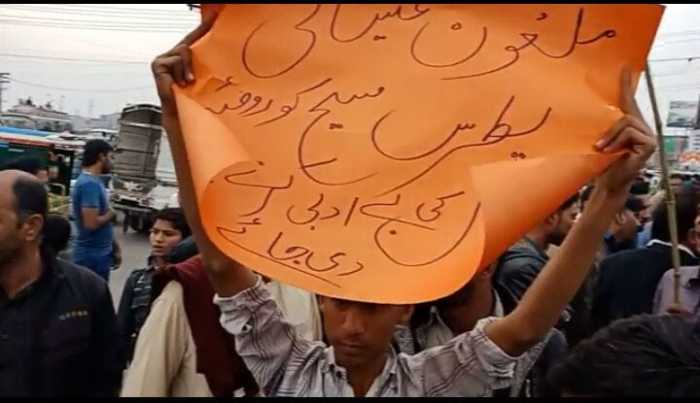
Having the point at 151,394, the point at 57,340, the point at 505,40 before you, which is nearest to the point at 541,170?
the point at 505,40

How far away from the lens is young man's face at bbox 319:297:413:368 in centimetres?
171

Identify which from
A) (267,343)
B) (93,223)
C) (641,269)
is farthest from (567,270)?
(93,223)

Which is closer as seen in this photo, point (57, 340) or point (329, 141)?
point (329, 141)

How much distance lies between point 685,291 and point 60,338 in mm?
2363

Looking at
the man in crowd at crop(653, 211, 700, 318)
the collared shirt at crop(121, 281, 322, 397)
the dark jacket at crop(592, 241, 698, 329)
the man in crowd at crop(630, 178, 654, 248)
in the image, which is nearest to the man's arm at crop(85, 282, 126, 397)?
the collared shirt at crop(121, 281, 322, 397)

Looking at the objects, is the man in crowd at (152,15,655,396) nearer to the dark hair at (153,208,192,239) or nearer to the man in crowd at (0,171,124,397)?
the man in crowd at (0,171,124,397)

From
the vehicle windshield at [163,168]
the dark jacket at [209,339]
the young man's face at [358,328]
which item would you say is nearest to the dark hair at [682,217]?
the dark jacket at [209,339]

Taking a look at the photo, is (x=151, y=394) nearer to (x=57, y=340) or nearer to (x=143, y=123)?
(x=57, y=340)

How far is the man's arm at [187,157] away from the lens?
169 centimetres

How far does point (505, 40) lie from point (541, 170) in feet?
0.88

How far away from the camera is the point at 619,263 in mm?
4195

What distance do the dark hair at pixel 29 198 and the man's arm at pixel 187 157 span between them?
114 cm

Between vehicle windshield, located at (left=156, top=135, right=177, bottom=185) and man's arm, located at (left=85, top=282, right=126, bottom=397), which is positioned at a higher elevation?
man's arm, located at (left=85, top=282, right=126, bottom=397)

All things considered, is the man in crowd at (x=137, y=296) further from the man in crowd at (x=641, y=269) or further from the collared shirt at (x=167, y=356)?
the man in crowd at (x=641, y=269)
